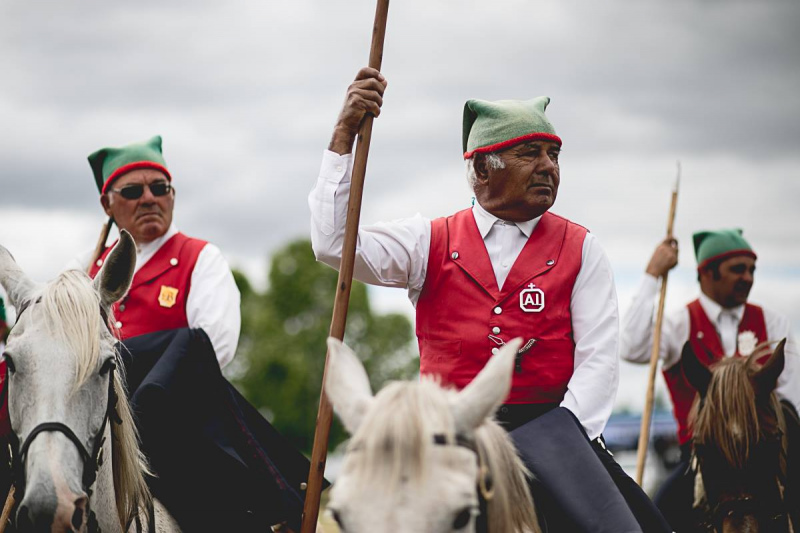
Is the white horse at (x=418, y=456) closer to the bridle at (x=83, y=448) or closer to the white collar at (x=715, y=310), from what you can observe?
the bridle at (x=83, y=448)

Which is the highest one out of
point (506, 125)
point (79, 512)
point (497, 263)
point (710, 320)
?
point (506, 125)

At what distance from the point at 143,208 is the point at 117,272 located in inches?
74.0

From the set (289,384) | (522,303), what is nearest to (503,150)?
(522,303)

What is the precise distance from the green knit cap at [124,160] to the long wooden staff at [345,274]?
2420mm

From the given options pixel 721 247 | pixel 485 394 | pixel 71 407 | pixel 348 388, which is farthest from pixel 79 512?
pixel 721 247

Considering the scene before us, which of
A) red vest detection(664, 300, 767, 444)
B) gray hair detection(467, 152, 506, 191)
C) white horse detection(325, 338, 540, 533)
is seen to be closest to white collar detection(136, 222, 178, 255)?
gray hair detection(467, 152, 506, 191)

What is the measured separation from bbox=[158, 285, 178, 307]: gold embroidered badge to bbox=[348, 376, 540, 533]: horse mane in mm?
3087

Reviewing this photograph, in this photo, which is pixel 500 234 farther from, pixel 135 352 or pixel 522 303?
pixel 135 352

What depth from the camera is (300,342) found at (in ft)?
154

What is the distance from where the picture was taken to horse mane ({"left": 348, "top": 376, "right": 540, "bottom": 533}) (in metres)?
2.94

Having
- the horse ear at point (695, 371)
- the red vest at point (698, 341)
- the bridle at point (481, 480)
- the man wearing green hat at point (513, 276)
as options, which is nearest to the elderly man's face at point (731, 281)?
the red vest at point (698, 341)

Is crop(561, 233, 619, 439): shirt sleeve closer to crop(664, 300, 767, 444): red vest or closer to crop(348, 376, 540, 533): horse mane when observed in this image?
crop(348, 376, 540, 533): horse mane

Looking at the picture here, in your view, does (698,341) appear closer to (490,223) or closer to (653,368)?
(653,368)

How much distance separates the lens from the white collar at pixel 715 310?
330 inches
